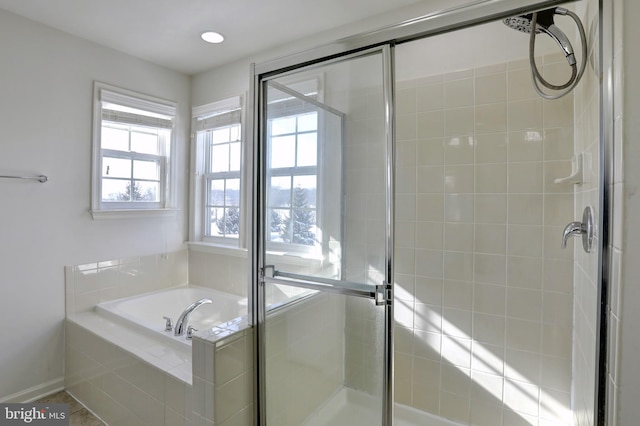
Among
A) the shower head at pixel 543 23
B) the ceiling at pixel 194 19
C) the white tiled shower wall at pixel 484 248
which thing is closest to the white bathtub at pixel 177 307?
the white tiled shower wall at pixel 484 248

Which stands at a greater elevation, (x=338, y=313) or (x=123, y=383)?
(x=338, y=313)

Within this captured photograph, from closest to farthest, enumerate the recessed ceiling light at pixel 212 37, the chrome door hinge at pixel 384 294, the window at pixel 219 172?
1. the chrome door hinge at pixel 384 294
2. the recessed ceiling light at pixel 212 37
3. the window at pixel 219 172

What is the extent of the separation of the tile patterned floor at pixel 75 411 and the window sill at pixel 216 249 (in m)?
1.37

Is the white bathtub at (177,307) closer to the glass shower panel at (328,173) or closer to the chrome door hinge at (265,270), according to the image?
the chrome door hinge at (265,270)

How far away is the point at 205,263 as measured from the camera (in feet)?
10.1

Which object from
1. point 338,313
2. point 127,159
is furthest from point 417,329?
point 127,159

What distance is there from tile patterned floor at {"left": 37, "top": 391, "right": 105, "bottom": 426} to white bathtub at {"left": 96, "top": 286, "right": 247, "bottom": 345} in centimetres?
56

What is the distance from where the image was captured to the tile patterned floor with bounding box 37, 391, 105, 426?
1.98 meters

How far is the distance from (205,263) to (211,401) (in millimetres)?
1863

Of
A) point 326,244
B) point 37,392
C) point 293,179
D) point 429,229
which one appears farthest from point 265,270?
point 37,392

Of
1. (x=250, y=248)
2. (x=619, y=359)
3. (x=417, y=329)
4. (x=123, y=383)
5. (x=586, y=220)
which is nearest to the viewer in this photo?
(x=619, y=359)

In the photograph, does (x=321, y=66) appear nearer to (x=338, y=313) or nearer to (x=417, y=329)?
(x=338, y=313)

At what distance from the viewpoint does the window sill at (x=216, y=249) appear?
2780mm

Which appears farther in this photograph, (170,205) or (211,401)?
(170,205)
